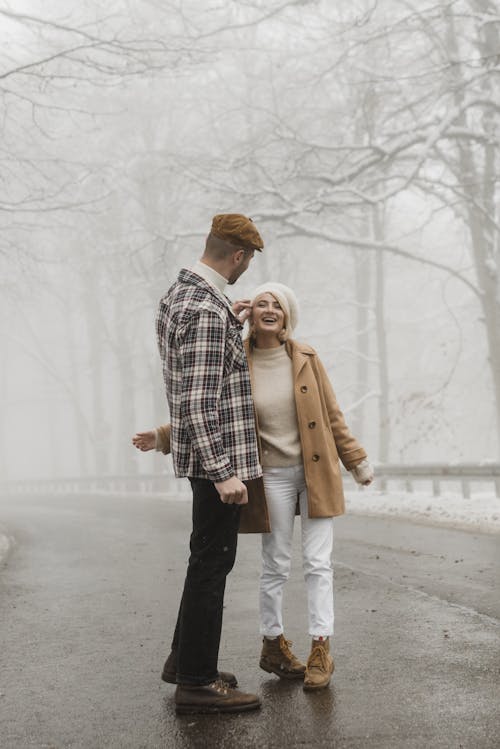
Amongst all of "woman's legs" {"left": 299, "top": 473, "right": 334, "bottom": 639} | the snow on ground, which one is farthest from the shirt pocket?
the snow on ground

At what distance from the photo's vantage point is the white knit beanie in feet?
16.6

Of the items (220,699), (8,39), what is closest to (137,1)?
(8,39)

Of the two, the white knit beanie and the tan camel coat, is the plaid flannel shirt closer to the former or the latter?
the tan camel coat

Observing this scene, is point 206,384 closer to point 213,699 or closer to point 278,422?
point 278,422

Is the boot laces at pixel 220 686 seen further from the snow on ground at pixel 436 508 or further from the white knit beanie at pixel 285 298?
the snow on ground at pixel 436 508

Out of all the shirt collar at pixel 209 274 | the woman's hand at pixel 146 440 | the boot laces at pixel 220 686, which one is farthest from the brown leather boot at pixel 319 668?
the shirt collar at pixel 209 274

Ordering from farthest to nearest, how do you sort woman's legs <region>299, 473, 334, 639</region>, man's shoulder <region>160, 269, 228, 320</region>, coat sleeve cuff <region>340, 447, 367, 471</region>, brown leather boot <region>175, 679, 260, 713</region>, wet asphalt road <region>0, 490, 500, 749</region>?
coat sleeve cuff <region>340, 447, 367, 471</region> → woman's legs <region>299, 473, 334, 639</region> → man's shoulder <region>160, 269, 228, 320</region> → brown leather boot <region>175, 679, 260, 713</region> → wet asphalt road <region>0, 490, 500, 749</region>

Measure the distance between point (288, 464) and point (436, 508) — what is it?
9.79 metres

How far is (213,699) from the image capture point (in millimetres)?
4301

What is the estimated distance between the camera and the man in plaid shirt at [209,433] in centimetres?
433

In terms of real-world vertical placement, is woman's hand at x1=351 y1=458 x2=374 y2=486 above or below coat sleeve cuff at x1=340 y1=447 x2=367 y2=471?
below

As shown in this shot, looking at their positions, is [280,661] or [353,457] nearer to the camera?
[280,661]

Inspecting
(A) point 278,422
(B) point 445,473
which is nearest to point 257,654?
(A) point 278,422

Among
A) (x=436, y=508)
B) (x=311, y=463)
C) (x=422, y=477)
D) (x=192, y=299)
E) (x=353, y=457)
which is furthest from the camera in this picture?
(x=422, y=477)
